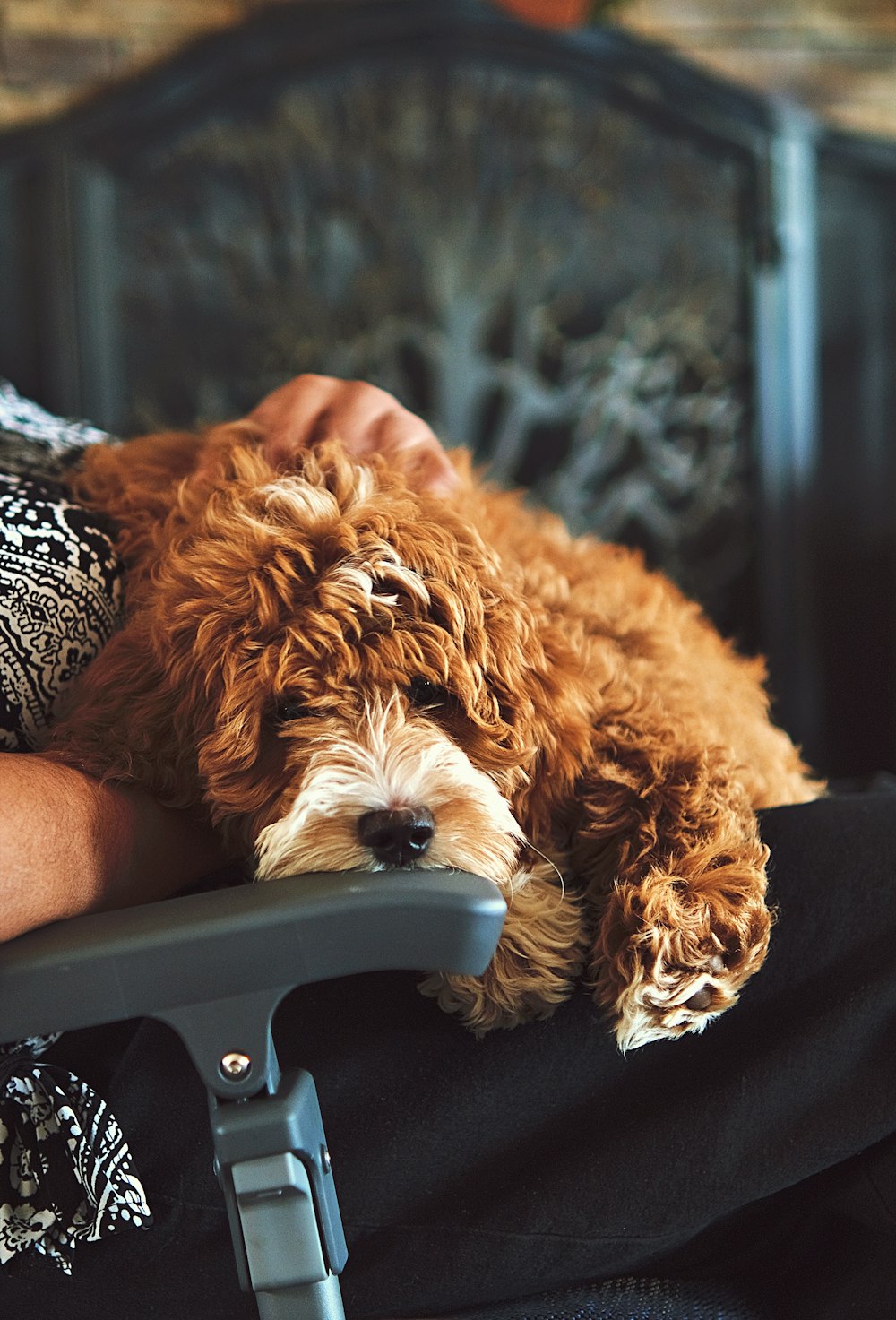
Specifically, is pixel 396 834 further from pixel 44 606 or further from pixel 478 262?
pixel 478 262

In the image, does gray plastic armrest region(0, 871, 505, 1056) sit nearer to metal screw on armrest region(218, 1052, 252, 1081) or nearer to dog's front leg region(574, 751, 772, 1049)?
→ metal screw on armrest region(218, 1052, 252, 1081)

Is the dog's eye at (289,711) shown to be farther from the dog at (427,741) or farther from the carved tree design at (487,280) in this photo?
the carved tree design at (487,280)

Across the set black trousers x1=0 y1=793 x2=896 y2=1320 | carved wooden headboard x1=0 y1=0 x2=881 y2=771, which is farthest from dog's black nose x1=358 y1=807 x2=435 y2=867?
carved wooden headboard x1=0 y1=0 x2=881 y2=771

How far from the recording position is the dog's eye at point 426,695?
753 mm

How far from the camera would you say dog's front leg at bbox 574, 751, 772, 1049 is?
→ 2.26 ft

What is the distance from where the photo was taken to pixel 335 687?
732 millimetres

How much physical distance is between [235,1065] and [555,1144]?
0.81ft

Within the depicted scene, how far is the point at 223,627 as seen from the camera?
729mm

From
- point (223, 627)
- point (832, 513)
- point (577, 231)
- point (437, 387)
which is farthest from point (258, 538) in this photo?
point (832, 513)

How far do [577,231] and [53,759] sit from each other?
6.56ft

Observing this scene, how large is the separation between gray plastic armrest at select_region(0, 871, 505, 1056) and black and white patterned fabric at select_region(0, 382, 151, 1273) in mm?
165

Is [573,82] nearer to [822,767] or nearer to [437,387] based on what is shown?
[437,387]

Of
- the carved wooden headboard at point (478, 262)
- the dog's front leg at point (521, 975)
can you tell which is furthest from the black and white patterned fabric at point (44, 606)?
the carved wooden headboard at point (478, 262)

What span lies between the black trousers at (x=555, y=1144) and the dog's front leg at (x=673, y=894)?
0.04 metres
